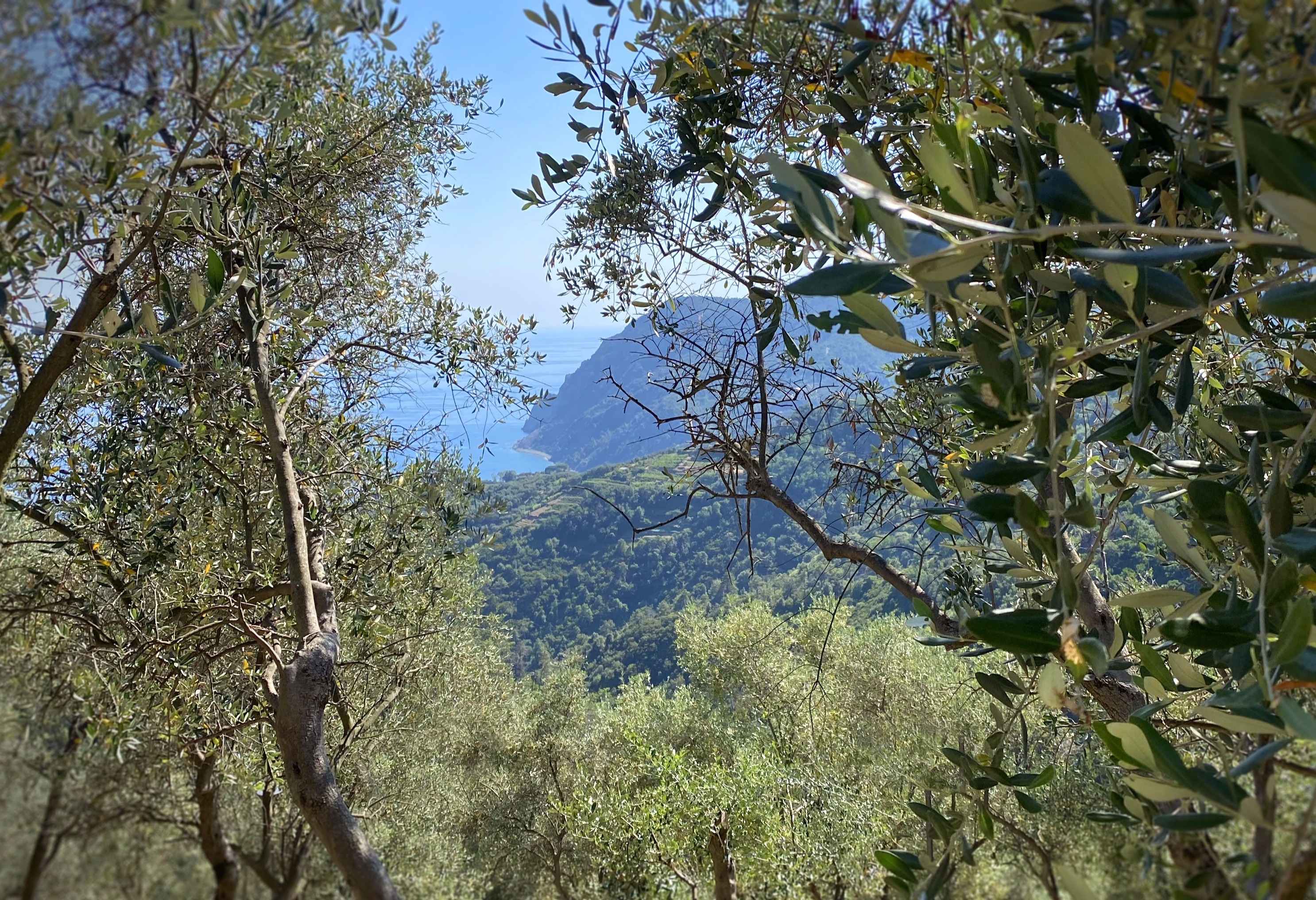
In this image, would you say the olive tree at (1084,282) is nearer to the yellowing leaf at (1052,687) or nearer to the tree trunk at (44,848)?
the yellowing leaf at (1052,687)

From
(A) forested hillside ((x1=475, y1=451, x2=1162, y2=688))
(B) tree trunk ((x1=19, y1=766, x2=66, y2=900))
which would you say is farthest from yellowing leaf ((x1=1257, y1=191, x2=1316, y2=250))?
(A) forested hillside ((x1=475, y1=451, x2=1162, y2=688))

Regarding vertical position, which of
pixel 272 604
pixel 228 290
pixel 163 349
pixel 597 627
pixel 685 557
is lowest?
pixel 597 627

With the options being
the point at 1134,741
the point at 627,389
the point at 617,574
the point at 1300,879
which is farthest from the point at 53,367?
the point at 617,574

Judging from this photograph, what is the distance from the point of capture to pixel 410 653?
229 inches

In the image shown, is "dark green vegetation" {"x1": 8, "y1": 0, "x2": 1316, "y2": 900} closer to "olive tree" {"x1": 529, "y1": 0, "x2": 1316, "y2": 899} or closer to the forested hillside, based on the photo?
"olive tree" {"x1": 529, "y1": 0, "x2": 1316, "y2": 899}

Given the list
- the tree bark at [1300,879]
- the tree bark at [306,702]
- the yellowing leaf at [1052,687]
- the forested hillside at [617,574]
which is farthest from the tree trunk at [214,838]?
the forested hillside at [617,574]

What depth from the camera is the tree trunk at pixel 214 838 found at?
2158 millimetres

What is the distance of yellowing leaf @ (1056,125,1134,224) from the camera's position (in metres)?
0.82

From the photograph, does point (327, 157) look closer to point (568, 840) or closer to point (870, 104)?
point (870, 104)

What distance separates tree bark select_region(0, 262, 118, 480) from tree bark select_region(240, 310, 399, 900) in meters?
0.40

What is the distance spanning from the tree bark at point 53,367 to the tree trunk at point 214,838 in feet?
4.40

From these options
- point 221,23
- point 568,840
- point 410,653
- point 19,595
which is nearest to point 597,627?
point 568,840

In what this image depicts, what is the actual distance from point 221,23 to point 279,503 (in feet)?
12.4

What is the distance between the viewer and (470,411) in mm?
4734
